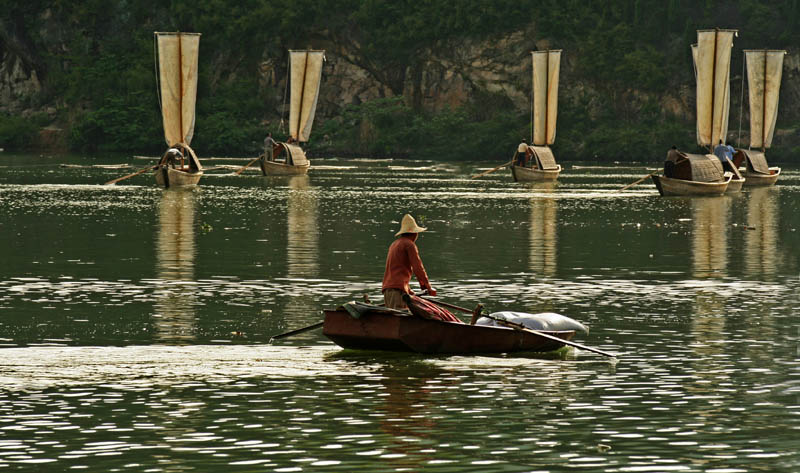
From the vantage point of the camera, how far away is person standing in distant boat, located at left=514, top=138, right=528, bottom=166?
3418 inches

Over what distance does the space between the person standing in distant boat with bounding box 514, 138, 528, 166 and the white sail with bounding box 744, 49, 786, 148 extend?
1366 centimetres

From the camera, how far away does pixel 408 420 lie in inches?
677

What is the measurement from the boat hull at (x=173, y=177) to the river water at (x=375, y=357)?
24455mm

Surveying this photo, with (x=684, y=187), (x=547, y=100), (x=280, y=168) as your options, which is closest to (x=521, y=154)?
(x=547, y=100)

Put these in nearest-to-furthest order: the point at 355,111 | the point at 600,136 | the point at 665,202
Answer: the point at 665,202 < the point at 600,136 < the point at 355,111

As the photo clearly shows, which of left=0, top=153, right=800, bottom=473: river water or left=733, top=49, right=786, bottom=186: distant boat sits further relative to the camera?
left=733, top=49, right=786, bottom=186: distant boat

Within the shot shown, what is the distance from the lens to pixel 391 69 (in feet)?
448

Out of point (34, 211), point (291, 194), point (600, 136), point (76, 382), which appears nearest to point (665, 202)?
point (291, 194)

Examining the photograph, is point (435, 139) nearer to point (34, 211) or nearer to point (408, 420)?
point (34, 211)

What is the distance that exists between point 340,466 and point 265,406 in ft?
9.93

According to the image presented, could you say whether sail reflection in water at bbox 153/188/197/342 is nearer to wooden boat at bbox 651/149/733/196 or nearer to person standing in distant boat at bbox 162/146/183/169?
person standing in distant boat at bbox 162/146/183/169

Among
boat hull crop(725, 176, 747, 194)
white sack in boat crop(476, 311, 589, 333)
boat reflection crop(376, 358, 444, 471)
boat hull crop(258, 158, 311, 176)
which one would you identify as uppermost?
boat hull crop(258, 158, 311, 176)

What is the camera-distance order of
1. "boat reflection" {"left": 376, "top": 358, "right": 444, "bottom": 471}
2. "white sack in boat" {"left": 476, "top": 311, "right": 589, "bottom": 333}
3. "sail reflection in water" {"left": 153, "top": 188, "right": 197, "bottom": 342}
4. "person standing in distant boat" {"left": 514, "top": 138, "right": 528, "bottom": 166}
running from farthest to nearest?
"person standing in distant boat" {"left": 514, "top": 138, "right": 528, "bottom": 166} < "sail reflection in water" {"left": 153, "top": 188, "right": 197, "bottom": 342} < "white sack in boat" {"left": 476, "top": 311, "right": 589, "bottom": 333} < "boat reflection" {"left": 376, "top": 358, "right": 444, "bottom": 471}

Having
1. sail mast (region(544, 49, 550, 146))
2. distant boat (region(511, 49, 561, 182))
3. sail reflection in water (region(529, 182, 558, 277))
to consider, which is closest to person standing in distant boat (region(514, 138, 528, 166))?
distant boat (region(511, 49, 561, 182))
